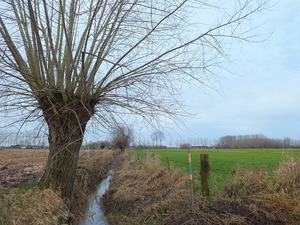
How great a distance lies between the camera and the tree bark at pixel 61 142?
511cm

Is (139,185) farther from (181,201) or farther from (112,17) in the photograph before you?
(112,17)

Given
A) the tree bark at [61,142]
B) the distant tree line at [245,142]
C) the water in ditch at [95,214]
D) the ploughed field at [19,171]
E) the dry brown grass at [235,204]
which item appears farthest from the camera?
the distant tree line at [245,142]

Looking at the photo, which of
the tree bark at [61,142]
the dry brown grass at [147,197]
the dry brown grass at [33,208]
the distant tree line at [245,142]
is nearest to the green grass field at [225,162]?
the dry brown grass at [147,197]

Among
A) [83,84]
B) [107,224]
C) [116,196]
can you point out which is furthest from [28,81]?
[116,196]

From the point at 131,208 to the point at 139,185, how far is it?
2041mm

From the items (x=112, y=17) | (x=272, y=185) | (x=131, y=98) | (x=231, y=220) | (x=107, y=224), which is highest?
(x=112, y=17)

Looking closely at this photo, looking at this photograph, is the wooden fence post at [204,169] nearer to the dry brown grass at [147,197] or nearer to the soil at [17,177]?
the dry brown grass at [147,197]

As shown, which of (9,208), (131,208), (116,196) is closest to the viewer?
(9,208)

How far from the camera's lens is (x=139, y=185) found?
29.6 ft

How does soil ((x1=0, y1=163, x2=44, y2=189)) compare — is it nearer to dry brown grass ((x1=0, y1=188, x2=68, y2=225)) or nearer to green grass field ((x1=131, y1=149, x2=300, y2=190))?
dry brown grass ((x1=0, y1=188, x2=68, y2=225))

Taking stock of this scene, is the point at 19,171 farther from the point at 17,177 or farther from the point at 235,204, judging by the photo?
the point at 235,204

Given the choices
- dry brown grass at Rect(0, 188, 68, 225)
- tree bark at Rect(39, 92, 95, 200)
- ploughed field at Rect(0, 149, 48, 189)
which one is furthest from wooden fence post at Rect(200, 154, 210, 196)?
ploughed field at Rect(0, 149, 48, 189)

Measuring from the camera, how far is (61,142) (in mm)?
5227

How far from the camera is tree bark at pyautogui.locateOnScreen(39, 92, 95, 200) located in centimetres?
511
